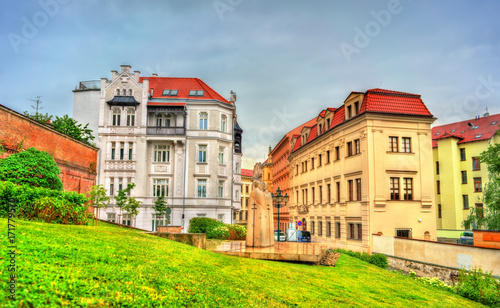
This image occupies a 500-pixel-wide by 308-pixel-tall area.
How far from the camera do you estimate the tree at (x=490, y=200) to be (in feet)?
103

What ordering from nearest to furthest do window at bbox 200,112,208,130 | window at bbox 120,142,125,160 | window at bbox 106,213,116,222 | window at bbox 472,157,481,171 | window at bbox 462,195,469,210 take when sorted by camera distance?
window at bbox 106,213,116,222, window at bbox 120,142,125,160, window at bbox 200,112,208,130, window at bbox 472,157,481,171, window at bbox 462,195,469,210

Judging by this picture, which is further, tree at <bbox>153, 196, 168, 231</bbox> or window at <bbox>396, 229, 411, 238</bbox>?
tree at <bbox>153, 196, 168, 231</bbox>

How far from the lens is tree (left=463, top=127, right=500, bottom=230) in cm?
3130

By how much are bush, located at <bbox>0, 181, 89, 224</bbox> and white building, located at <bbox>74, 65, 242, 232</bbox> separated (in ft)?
81.6

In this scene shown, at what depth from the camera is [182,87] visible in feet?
144

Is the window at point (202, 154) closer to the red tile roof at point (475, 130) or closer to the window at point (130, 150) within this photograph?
the window at point (130, 150)

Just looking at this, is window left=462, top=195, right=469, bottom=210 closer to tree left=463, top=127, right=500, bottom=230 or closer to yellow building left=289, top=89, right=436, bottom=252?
tree left=463, top=127, right=500, bottom=230

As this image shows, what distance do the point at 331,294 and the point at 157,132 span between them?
32235 mm

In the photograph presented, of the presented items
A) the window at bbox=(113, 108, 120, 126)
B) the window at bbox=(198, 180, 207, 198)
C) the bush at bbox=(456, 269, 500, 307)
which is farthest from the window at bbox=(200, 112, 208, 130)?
the bush at bbox=(456, 269, 500, 307)

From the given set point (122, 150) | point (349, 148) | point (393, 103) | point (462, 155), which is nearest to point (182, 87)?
point (122, 150)

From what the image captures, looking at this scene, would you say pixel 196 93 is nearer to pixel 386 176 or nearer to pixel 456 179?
pixel 386 176

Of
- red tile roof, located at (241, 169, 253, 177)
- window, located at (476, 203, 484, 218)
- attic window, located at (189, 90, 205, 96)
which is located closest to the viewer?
attic window, located at (189, 90, 205, 96)

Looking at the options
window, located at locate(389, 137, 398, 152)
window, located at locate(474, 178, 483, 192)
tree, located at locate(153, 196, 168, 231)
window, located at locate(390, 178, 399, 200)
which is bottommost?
tree, located at locate(153, 196, 168, 231)

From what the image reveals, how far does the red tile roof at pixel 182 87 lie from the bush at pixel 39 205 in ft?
92.8
